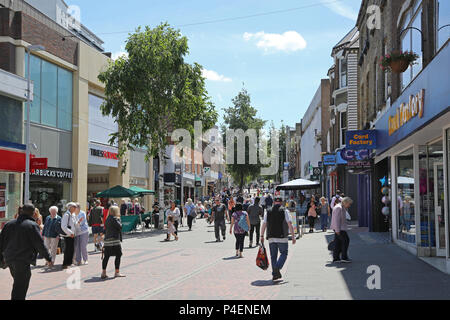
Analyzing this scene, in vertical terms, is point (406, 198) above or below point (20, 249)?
above

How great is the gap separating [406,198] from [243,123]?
50284mm

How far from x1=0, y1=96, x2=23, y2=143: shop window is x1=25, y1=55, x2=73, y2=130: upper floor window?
1.30 m

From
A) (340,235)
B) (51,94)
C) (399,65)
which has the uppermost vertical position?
(51,94)

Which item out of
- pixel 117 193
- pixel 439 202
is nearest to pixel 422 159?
pixel 439 202

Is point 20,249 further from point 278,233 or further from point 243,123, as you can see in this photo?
point 243,123

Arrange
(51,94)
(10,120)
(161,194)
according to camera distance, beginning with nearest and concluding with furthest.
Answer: (10,120) < (51,94) < (161,194)

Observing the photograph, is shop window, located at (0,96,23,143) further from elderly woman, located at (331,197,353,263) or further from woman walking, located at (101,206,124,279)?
elderly woman, located at (331,197,353,263)

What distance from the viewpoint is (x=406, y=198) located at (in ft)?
52.0

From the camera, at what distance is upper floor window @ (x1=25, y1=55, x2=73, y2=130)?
2724 centimetres

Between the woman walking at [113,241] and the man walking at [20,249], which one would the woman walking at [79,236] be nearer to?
the woman walking at [113,241]

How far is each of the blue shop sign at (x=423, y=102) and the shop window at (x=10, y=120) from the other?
17.6m

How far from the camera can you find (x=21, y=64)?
25906 mm
